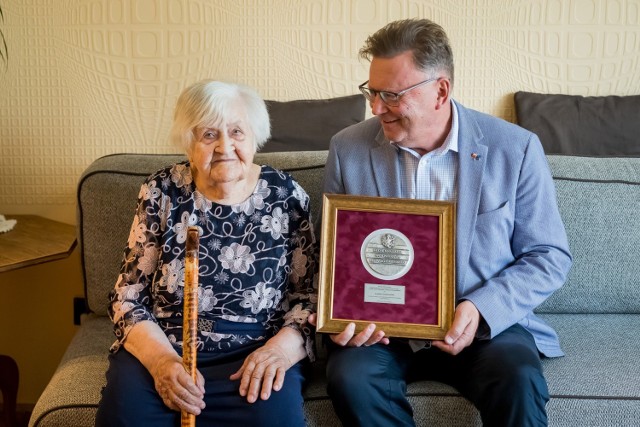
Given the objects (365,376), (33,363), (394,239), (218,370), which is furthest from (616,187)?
(33,363)

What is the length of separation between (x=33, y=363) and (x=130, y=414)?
1.36 meters

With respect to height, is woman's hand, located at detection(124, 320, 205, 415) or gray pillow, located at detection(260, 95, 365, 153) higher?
gray pillow, located at detection(260, 95, 365, 153)

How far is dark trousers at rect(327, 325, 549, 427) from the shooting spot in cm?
166

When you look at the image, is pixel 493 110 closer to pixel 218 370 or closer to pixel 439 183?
pixel 439 183

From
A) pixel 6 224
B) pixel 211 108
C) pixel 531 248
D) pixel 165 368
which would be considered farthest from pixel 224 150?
pixel 6 224

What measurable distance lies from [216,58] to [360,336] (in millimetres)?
1275

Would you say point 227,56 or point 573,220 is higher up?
point 227,56

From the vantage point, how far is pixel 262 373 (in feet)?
5.65

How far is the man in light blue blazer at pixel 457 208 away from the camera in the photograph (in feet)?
5.77

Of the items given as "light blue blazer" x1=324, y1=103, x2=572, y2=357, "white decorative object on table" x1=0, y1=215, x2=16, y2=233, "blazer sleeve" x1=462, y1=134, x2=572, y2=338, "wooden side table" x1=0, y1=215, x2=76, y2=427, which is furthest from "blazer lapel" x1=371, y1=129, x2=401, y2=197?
"white decorative object on table" x1=0, y1=215, x2=16, y2=233

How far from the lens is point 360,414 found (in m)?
1.68

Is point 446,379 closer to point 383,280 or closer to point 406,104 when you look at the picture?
point 383,280

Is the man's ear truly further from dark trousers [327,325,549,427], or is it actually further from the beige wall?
the beige wall

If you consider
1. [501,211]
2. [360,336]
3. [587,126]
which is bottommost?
[360,336]
